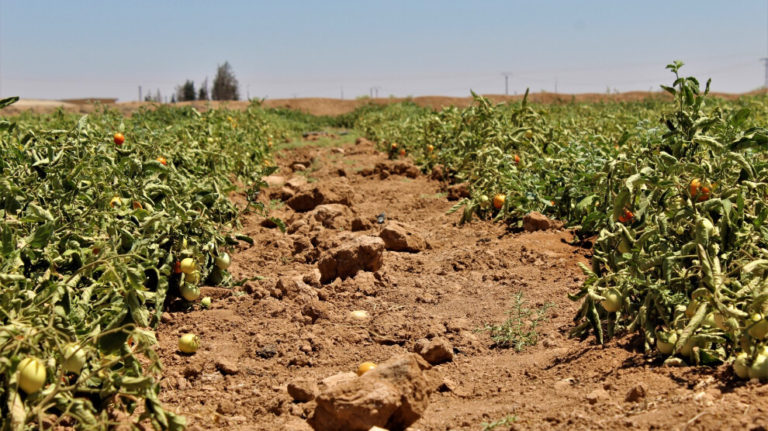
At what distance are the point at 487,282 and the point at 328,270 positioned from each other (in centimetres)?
103

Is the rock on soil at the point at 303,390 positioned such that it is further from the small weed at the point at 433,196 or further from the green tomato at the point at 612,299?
the small weed at the point at 433,196

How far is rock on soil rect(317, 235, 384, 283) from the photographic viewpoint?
4.77 metres

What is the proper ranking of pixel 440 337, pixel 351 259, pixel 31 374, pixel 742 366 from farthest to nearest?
pixel 351 259
pixel 440 337
pixel 742 366
pixel 31 374

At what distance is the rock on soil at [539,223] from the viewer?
565cm

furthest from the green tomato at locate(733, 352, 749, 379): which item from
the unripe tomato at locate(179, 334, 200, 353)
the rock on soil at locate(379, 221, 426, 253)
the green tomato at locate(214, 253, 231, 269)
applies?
the rock on soil at locate(379, 221, 426, 253)

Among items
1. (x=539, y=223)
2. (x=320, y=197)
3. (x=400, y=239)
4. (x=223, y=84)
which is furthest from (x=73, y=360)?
(x=223, y=84)

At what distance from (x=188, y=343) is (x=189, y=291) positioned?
65 cm

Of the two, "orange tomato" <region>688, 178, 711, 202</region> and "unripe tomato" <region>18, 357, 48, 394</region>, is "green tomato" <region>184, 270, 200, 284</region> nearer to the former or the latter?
"unripe tomato" <region>18, 357, 48, 394</region>

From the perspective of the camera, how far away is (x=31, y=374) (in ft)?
6.97

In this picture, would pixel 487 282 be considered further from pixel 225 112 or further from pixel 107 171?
pixel 225 112

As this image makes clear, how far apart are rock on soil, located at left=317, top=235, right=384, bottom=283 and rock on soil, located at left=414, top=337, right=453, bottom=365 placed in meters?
1.35

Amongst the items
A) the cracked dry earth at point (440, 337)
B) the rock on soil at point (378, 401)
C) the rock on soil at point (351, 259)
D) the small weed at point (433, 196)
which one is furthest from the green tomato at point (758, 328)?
the small weed at point (433, 196)

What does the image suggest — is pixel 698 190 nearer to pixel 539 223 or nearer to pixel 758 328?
pixel 758 328

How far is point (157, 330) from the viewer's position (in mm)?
3959
